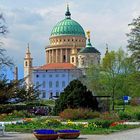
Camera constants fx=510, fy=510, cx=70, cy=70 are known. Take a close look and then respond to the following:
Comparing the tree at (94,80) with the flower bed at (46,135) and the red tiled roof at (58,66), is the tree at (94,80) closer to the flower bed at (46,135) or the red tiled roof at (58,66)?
the red tiled roof at (58,66)

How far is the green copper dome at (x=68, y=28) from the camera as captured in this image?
17962 cm

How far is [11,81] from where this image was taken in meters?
46.1

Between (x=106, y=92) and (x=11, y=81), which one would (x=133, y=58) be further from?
(x=106, y=92)

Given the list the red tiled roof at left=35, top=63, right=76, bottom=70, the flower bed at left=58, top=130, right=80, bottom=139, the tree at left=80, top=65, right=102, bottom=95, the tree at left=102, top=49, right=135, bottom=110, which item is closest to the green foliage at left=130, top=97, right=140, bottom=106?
the tree at left=102, top=49, right=135, bottom=110

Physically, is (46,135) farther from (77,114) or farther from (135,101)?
(135,101)

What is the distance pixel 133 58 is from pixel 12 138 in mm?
37115

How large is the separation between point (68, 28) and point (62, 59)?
36.7 ft

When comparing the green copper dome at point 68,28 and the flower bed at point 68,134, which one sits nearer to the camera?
the flower bed at point 68,134

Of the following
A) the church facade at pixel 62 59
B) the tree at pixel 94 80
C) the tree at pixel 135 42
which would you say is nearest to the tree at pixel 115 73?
the tree at pixel 94 80

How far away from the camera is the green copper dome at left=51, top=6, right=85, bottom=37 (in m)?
180

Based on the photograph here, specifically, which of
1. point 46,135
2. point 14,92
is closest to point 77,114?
point 14,92

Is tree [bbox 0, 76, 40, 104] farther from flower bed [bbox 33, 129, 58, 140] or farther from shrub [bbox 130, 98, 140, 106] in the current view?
shrub [bbox 130, 98, 140, 106]

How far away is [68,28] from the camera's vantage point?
180 m

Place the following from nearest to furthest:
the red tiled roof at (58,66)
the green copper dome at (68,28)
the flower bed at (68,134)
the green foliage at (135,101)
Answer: the flower bed at (68,134)
the green foliage at (135,101)
the red tiled roof at (58,66)
the green copper dome at (68,28)
